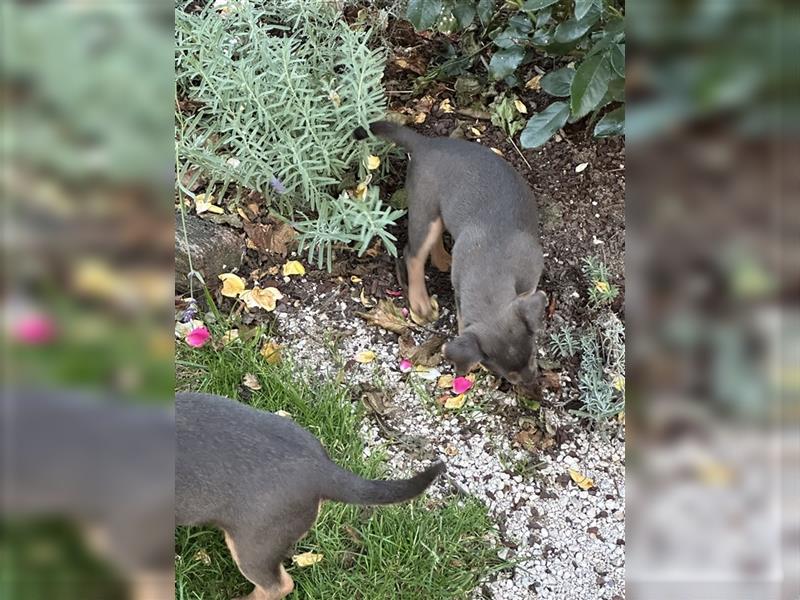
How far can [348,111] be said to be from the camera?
4121mm

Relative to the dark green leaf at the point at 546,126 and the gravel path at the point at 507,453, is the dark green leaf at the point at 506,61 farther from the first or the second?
the gravel path at the point at 507,453

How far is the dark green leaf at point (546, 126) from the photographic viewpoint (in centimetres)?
377

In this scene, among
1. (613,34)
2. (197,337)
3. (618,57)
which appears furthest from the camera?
(197,337)

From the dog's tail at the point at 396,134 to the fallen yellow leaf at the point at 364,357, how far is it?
1118 millimetres

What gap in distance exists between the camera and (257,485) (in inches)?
102

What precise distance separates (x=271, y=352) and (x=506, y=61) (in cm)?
207

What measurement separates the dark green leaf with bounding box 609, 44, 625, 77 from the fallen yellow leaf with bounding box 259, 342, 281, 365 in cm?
207

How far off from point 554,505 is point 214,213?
237 cm

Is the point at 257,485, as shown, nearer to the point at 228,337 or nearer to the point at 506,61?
the point at 228,337

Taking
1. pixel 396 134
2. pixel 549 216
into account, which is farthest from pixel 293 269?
pixel 549 216
